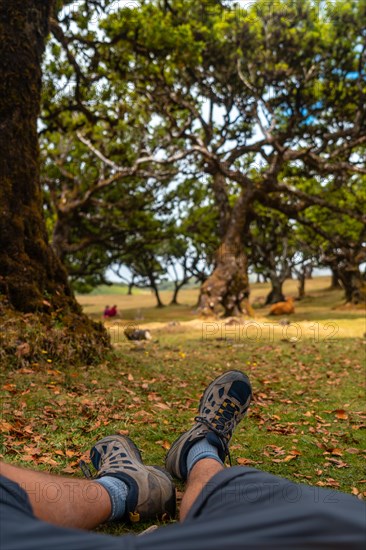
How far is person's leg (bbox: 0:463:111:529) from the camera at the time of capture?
2.09m

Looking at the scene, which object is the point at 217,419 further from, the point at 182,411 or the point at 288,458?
the point at 182,411

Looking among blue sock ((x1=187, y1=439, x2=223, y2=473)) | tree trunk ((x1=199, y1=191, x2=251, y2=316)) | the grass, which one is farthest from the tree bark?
tree trunk ((x1=199, y1=191, x2=251, y2=316))


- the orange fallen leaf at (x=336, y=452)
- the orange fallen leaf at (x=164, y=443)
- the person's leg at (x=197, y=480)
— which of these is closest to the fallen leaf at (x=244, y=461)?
the orange fallen leaf at (x=164, y=443)

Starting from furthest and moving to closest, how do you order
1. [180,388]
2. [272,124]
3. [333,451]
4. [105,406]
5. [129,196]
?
[129,196] < [272,124] < [180,388] < [105,406] < [333,451]

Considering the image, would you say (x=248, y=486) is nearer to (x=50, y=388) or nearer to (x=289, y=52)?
(x=50, y=388)

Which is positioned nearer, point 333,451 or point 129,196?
point 333,451

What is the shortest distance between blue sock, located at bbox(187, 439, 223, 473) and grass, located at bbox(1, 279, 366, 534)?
0.53 m

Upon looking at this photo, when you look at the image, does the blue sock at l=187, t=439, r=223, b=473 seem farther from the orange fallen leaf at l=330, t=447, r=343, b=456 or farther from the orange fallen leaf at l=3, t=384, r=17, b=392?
the orange fallen leaf at l=3, t=384, r=17, b=392

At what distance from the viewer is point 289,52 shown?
66.8 ft

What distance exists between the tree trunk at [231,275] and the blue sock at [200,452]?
17068 mm

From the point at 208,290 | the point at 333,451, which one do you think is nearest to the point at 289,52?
the point at 208,290

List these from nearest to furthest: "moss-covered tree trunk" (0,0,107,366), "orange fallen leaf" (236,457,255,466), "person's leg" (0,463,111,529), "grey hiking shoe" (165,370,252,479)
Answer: "person's leg" (0,463,111,529), "grey hiking shoe" (165,370,252,479), "orange fallen leaf" (236,457,255,466), "moss-covered tree trunk" (0,0,107,366)

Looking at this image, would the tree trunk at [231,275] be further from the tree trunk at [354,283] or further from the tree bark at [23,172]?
the tree bark at [23,172]

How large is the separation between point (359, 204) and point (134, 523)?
31.1 meters
